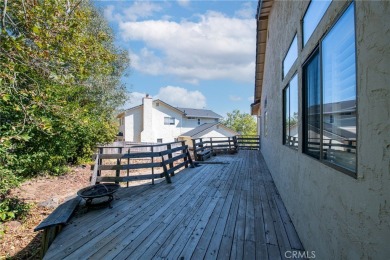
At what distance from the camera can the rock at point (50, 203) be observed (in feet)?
18.4

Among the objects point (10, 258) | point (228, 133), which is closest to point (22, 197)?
point (10, 258)

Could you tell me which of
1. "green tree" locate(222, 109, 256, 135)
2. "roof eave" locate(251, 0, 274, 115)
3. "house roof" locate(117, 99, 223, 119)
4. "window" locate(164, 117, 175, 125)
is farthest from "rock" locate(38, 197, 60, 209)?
"green tree" locate(222, 109, 256, 135)

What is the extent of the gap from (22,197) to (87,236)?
4.48m

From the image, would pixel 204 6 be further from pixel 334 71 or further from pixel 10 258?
pixel 10 258

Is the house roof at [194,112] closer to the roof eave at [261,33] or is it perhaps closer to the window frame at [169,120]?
the window frame at [169,120]

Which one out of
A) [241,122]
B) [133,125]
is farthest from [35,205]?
[241,122]

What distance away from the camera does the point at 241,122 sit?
5394 centimetres

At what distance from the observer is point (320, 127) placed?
7.61 ft

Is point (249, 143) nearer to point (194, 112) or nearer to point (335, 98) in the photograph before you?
point (335, 98)

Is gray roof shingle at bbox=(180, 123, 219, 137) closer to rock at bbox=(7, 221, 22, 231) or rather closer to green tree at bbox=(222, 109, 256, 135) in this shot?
rock at bbox=(7, 221, 22, 231)

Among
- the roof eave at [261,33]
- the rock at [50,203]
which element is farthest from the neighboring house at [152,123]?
the rock at [50,203]

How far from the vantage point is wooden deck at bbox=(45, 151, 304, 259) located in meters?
2.51

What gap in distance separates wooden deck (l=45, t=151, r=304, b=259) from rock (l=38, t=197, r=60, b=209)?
216cm

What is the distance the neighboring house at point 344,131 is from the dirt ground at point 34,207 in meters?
4.61
